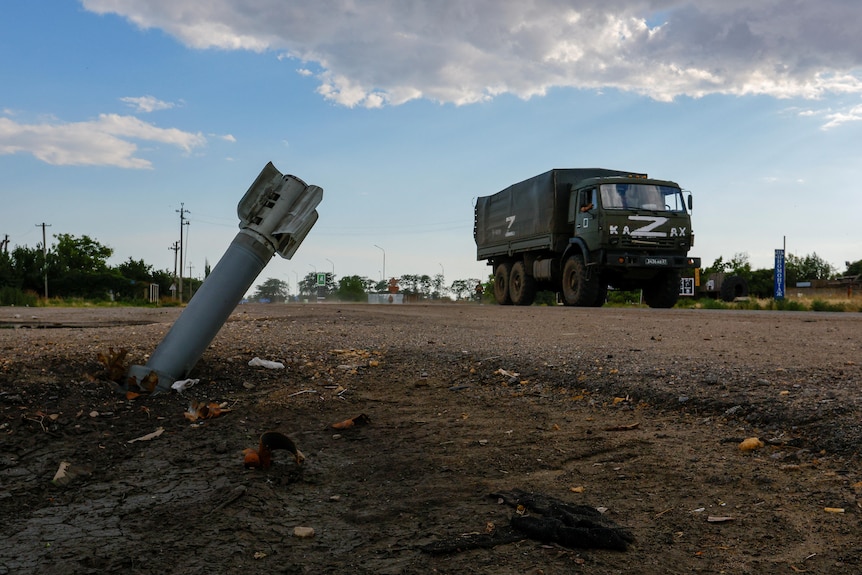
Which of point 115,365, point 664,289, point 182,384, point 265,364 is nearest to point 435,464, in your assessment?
point 182,384

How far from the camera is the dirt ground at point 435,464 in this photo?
6.56ft

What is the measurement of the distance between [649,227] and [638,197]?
29.0 inches

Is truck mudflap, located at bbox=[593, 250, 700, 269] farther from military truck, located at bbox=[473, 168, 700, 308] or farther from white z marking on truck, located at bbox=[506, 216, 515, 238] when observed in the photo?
white z marking on truck, located at bbox=[506, 216, 515, 238]

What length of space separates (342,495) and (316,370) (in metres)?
2.32

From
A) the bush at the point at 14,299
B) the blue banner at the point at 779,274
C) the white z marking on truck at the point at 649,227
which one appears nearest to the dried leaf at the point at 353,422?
the white z marking on truck at the point at 649,227

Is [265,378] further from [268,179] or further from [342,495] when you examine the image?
[342,495]

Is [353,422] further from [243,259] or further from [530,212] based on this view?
[530,212]

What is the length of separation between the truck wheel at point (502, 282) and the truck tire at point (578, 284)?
4904mm

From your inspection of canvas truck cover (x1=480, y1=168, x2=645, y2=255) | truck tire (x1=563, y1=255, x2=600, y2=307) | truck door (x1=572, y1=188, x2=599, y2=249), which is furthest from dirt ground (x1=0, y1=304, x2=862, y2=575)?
canvas truck cover (x1=480, y1=168, x2=645, y2=255)

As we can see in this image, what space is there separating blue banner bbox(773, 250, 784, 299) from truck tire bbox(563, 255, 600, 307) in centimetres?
1129

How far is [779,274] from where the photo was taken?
24.2 m

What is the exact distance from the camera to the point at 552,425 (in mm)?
3326

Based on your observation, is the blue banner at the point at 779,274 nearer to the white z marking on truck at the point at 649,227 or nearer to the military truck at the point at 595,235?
the military truck at the point at 595,235

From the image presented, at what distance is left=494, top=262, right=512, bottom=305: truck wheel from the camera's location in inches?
877
